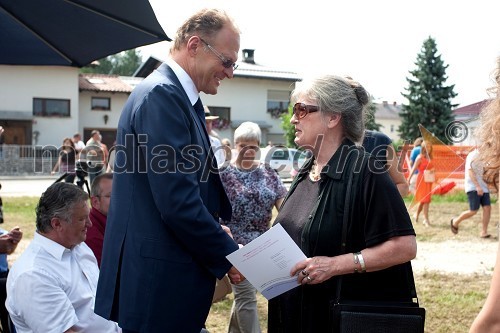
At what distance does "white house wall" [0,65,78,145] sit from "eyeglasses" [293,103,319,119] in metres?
35.8

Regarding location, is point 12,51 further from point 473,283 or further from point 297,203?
point 473,283

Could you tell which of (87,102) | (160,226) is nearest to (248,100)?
(87,102)

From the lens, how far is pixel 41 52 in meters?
4.87

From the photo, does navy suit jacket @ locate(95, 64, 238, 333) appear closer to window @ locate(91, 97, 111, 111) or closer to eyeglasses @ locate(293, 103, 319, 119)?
eyeglasses @ locate(293, 103, 319, 119)

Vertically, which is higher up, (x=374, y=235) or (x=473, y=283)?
(x=374, y=235)

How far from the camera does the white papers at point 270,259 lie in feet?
7.73

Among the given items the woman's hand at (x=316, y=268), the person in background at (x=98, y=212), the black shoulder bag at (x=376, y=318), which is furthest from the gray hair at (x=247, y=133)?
the black shoulder bag at (x=376, y=318)

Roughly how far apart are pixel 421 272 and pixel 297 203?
4.89 meters

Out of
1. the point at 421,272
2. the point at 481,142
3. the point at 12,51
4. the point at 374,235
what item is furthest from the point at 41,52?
the point at 421,272

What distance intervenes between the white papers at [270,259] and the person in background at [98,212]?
1626 millimetres

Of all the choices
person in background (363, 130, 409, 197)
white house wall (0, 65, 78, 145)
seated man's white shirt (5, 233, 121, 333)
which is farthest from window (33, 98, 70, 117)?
seated man's white shirt (5, 233, 121, 333)

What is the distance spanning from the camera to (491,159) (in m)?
1.67

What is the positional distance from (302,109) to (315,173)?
1.06ft

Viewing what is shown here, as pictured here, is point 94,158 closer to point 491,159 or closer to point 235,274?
point 235,274
